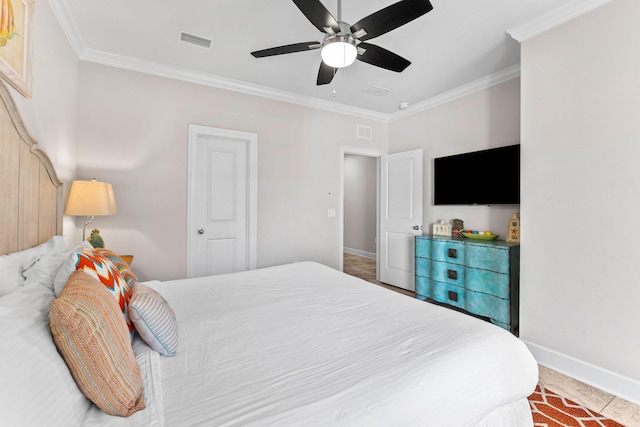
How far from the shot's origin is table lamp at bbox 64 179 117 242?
2191mm

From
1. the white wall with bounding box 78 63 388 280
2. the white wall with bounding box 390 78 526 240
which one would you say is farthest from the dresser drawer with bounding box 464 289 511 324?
the white wall with bounding box 78 63 388 280

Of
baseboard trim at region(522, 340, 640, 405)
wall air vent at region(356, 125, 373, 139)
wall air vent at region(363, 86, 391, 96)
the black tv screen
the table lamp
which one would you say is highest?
wall air vent at region(363, 86, 391, 96)

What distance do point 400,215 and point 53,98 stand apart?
3.82 metres

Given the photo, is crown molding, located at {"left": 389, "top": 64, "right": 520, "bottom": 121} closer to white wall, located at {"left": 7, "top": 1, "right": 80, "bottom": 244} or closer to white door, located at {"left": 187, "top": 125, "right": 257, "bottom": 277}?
white door, located at {"left": 187, "top": 125, "right": 257, "bottom": 277}

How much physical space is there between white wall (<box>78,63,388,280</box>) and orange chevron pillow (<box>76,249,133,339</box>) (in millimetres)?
1854

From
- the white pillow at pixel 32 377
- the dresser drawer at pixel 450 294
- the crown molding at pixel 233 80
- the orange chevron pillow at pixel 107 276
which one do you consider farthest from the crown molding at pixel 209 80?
the white pillow at pixel 32 377

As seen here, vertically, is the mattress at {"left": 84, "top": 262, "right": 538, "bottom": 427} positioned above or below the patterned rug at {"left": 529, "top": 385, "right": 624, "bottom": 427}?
above

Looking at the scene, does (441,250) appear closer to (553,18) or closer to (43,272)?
(553,18)

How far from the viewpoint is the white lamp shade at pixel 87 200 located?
7.19 ft

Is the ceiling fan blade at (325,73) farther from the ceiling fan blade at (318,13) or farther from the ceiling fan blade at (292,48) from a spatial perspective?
the ceiling fan blade at (318,13)

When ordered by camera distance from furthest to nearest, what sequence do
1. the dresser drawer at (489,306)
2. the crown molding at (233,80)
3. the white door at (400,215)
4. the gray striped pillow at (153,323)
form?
the white door at (400,215)
the dresser drawer at (489,306)
the crown molding at (233,80)
the gray striped pillow at (153,323)

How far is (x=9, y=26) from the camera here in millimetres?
1342

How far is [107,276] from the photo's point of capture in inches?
47.6

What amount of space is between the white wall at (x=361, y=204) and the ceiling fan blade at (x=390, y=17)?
4.55 metres
